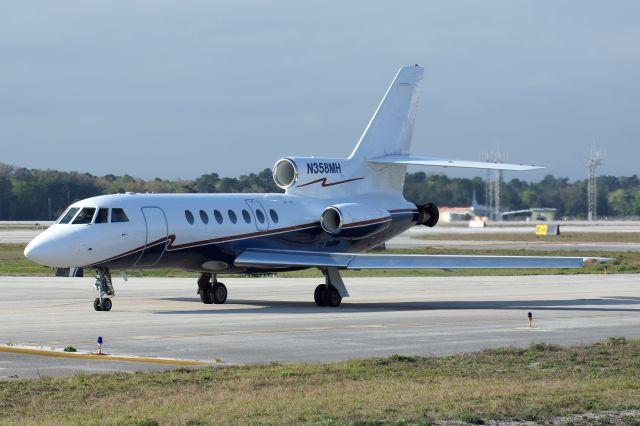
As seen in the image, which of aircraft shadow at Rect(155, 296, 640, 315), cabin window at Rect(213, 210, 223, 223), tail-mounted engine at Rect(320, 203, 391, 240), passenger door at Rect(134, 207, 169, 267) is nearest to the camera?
aircraft shadow at Rect(155, 296, 640, 315)

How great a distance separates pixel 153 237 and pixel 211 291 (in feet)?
10.6

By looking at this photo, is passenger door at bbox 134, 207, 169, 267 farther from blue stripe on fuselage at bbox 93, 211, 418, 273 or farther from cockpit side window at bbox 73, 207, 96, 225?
cockpit side window at bbox 73, 207, 96, 225

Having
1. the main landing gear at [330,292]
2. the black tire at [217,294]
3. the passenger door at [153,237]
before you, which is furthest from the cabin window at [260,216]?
the passenger door at [153,237]

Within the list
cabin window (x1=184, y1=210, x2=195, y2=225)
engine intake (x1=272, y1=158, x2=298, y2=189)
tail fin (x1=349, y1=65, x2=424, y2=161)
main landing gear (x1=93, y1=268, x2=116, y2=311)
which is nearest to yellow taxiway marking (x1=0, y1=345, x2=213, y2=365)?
main landing gear (x1=93, y1=268, x2=116, y2=311)

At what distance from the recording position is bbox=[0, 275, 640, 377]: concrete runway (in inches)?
755

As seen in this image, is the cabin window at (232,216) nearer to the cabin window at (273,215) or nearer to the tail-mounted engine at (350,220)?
the cabin window at (273,215)

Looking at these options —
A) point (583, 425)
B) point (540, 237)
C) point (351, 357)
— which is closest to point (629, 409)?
point (583, 425)

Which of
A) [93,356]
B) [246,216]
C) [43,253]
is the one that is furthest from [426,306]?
[93,356]

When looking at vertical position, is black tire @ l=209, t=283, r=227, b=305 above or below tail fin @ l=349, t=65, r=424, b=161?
below

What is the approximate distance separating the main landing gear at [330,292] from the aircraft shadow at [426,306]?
0.26 metres

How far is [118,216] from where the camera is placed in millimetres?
28297

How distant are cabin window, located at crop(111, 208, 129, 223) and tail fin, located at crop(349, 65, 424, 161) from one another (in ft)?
27.9

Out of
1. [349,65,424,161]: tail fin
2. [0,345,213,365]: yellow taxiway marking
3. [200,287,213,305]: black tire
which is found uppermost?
[349,65,424,161]: tail fin

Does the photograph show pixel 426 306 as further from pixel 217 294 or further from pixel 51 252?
pixel 51 252
